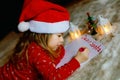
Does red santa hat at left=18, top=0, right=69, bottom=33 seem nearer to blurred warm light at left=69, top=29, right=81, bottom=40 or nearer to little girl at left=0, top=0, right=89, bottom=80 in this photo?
little girl at left=0, top=0, right=89, bottom=80

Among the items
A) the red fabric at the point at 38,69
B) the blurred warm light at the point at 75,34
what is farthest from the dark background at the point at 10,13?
the red fabric at the point at 38,69

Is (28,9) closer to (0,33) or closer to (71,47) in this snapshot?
(71,47)

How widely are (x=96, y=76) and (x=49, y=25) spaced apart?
0.37 meters

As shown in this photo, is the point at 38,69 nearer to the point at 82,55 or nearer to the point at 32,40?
the point at 32,40

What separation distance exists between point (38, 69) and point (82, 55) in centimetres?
26

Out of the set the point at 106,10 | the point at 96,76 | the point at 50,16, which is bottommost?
the point at 96,76

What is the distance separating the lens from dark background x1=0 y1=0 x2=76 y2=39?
2463 mm

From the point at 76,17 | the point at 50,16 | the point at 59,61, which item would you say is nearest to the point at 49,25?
the point at 50,16

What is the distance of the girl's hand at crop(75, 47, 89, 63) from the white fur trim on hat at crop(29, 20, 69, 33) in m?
0.18

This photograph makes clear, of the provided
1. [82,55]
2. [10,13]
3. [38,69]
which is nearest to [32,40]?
[38,69]

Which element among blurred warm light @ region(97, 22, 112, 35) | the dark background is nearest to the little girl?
blurred warm light @ region(97, 22, 112, 35)

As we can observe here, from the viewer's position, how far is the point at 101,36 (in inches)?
65.8

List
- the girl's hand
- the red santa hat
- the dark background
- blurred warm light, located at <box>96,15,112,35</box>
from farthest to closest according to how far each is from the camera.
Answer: the dark background < blurred warm light, located at <box>96,15,112,35</box> < the girl's hand < the red santa hat

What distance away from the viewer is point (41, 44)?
1364mm
